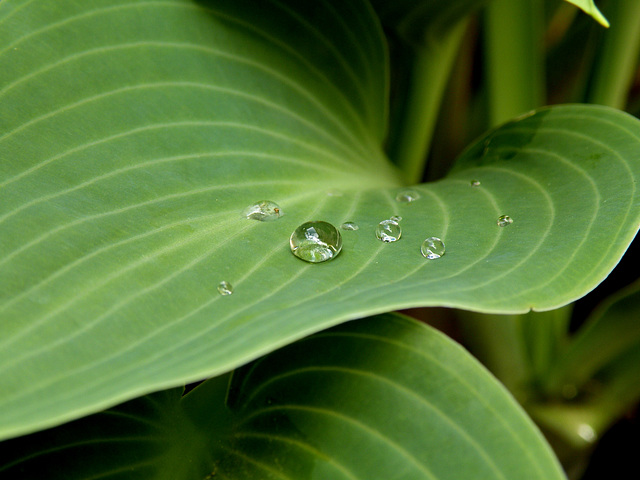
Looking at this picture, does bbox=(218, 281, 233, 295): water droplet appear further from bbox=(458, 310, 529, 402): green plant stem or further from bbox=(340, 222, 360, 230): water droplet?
bbox=(458, 310, 529, 402): green plant stem

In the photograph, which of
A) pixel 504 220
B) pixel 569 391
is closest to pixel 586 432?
pixel 569 391

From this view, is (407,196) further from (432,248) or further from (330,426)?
(330,426)

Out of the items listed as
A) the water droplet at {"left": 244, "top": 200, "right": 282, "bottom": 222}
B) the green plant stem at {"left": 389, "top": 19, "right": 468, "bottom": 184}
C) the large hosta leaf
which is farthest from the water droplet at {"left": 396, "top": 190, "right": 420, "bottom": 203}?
the green plant stem at {"left": 389, "top": 19, "right": 468, "bottom": 184}

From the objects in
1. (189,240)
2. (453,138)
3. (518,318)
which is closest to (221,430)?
(189,240)

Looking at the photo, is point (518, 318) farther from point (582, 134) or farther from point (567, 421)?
point (582, 134)

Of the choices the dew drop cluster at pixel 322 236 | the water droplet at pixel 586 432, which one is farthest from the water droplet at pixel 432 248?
the water droplet at pixel 586 432

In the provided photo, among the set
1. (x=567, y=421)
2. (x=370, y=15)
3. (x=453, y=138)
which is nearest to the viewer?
(x=370, y=15)

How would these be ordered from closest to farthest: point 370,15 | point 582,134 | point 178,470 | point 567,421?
point 178,470 → point 582,134 → point 370,15 → point 567,421
